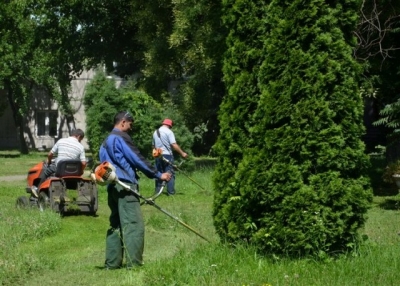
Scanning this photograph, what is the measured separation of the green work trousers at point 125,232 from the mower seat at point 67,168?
5.98m

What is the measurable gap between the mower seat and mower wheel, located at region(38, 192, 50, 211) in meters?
0.45

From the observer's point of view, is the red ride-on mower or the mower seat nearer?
the red ride-on mower

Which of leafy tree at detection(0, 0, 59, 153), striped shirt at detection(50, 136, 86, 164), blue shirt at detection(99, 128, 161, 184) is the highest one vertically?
leafy tree at detection(0, 0, 59, 153)

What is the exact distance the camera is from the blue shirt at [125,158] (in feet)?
34.2

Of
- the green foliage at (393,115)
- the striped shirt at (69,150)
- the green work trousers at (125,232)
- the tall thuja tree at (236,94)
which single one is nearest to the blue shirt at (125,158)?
the green work trousers at (125,232)

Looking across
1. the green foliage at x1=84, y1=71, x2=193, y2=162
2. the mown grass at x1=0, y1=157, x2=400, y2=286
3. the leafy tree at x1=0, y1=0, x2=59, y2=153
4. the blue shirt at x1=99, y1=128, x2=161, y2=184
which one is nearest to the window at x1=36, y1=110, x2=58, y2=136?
the leafy tree at x1=0, y1=0, x2=59, y2=153

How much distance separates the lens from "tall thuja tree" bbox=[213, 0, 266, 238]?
9.46 m

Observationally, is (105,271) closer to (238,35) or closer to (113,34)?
(238,35)

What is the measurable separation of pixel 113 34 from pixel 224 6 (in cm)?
2788

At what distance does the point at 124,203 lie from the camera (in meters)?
10.3

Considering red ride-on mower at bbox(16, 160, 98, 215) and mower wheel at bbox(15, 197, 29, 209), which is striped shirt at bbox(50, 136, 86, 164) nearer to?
red ride-on mower at bbox(16, 160, 98, 215)

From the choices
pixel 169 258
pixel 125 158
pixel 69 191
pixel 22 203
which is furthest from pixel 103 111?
pixel 169 258

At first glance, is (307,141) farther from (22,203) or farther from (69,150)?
(22,203)

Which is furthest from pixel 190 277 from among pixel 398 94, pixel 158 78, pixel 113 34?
pixel 113 34
